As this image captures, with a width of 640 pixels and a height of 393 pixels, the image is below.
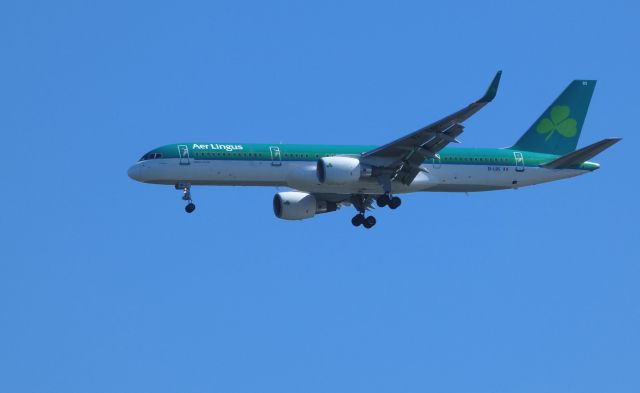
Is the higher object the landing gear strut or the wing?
the wing

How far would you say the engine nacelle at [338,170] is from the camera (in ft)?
208

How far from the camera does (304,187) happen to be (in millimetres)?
64875

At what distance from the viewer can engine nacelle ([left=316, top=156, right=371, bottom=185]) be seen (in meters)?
63.4

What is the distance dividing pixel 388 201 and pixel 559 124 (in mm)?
12228

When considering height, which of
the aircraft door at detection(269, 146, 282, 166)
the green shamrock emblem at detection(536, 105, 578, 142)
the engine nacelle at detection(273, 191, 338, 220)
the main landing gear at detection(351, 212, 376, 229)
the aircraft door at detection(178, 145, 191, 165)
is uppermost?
the green shamrock emblem at detection(536, 105, 578, 142)

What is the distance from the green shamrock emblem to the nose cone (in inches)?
843

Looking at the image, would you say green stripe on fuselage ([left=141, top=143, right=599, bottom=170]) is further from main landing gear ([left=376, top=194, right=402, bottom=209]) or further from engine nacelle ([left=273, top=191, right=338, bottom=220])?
engine nacelle ([left=273, top=191, right=338, bottom=220])

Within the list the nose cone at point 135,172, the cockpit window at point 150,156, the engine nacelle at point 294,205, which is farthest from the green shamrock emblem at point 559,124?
the nose cone at point 135,172

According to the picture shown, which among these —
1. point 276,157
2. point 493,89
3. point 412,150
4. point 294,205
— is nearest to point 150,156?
point 276,157

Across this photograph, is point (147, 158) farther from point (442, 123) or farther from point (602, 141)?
point (602, 141)

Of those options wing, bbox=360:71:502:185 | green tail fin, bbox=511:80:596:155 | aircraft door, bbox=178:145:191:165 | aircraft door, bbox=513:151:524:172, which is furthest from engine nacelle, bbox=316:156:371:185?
green tail fin, bbox=511:80:596:155

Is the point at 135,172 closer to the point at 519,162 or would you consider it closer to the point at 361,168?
the point at 361,168

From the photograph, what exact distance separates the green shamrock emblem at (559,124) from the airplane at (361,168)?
4.72 ft

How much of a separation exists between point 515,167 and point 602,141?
6.39 m
